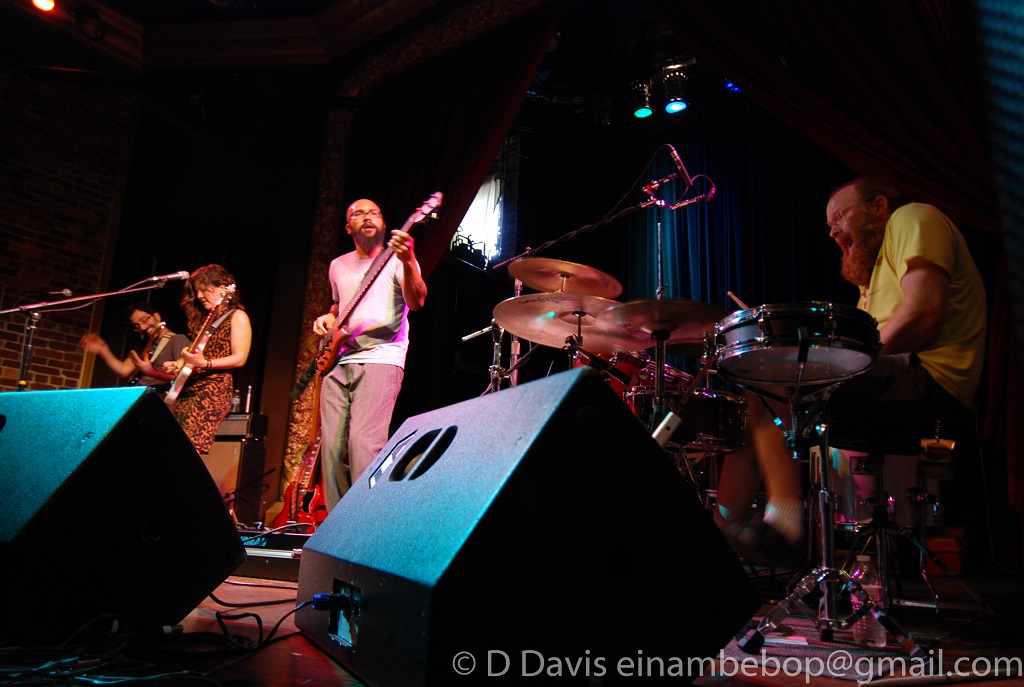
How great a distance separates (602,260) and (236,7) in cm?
413

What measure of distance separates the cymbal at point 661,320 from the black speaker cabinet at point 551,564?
1.73m

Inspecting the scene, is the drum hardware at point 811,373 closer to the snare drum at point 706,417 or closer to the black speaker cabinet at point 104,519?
the snare drum at point 706,417

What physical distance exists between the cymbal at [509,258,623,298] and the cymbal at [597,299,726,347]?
0.65m

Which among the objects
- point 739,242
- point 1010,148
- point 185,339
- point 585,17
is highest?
point 585,17

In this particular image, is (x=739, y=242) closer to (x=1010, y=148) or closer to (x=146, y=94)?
(x=146, y=94)

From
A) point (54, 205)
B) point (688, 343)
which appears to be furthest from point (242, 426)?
point (688, 343)

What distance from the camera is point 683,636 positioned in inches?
38.0

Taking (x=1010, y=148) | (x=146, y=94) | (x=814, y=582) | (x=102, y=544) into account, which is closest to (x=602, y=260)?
(x=146, y=94)

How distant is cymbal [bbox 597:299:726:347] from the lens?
106 inches

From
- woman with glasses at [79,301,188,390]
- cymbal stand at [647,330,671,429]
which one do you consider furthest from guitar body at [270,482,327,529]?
cymbal stand at [647,330,671,429]

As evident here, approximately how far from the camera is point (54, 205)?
5.80 m

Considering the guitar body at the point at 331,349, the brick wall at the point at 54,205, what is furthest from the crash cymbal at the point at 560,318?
the brick wall at the point at 54,205

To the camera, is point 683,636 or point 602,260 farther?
point 602,260

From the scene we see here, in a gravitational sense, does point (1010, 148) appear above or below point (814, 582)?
above
